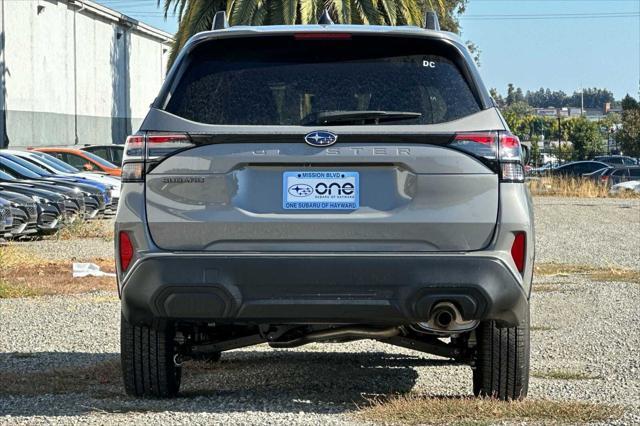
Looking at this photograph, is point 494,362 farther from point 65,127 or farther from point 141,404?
point 65,127

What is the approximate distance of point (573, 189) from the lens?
45031mm

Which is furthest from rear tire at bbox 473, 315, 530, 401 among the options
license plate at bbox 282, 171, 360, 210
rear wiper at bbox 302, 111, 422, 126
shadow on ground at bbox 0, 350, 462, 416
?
rear wiper at bbox 302, 111, 422, 126

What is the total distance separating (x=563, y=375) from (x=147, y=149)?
10.3ft

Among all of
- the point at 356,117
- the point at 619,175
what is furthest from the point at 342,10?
the point at 356,117

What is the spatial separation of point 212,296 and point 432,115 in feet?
4.37

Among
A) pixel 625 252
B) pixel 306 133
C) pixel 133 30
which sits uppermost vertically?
pixel 133 30

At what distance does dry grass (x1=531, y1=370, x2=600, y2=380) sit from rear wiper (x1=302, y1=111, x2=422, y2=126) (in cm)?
245

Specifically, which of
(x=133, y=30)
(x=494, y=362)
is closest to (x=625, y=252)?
(x=494, y=362)

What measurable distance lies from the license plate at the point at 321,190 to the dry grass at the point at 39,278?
7326mm

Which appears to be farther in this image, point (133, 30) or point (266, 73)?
point (133, 30)

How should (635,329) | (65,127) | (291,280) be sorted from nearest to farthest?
(291,280), (635,329), (65,127)

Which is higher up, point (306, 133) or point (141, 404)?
point (306, 133)

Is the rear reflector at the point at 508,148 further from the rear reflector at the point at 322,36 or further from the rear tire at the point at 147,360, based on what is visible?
the rear tire at the point at 147,360

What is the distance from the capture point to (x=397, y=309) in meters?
6.15
